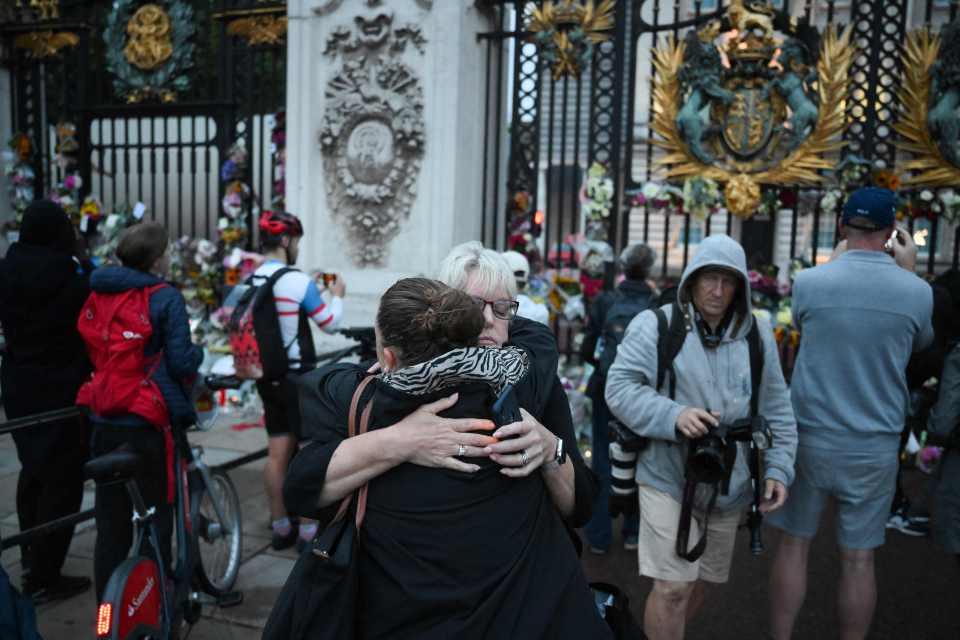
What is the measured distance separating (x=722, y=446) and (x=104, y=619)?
211 centimetres

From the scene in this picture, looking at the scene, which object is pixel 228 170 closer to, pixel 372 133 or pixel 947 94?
pixel 372 133

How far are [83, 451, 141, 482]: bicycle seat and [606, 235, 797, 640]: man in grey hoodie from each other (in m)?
1.75

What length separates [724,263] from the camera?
2.86 metres

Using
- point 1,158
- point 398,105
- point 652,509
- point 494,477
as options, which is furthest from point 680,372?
point 1,158

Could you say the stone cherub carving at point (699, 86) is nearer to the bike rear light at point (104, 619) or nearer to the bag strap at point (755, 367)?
the bag strap at point (755, 367)

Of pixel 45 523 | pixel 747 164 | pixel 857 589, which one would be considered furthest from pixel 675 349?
pixel 747 164

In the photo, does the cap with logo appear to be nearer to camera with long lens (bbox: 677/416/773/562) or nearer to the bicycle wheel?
camera with long lens (bbox: 677/416/773/562)

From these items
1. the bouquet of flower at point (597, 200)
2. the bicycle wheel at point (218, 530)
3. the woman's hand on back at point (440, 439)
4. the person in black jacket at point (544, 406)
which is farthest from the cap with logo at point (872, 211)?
the bouquet of flower at point (597, 200)

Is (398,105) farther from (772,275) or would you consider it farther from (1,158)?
(1,158)

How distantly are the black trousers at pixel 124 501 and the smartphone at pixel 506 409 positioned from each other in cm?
205

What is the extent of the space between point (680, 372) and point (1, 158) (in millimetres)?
9001

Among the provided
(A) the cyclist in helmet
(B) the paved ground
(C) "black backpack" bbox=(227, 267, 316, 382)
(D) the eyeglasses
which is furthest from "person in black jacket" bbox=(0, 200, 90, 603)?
(D) the eyeglasses

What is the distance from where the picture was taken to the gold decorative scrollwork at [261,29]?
798 cm

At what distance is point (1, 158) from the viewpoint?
926cm
